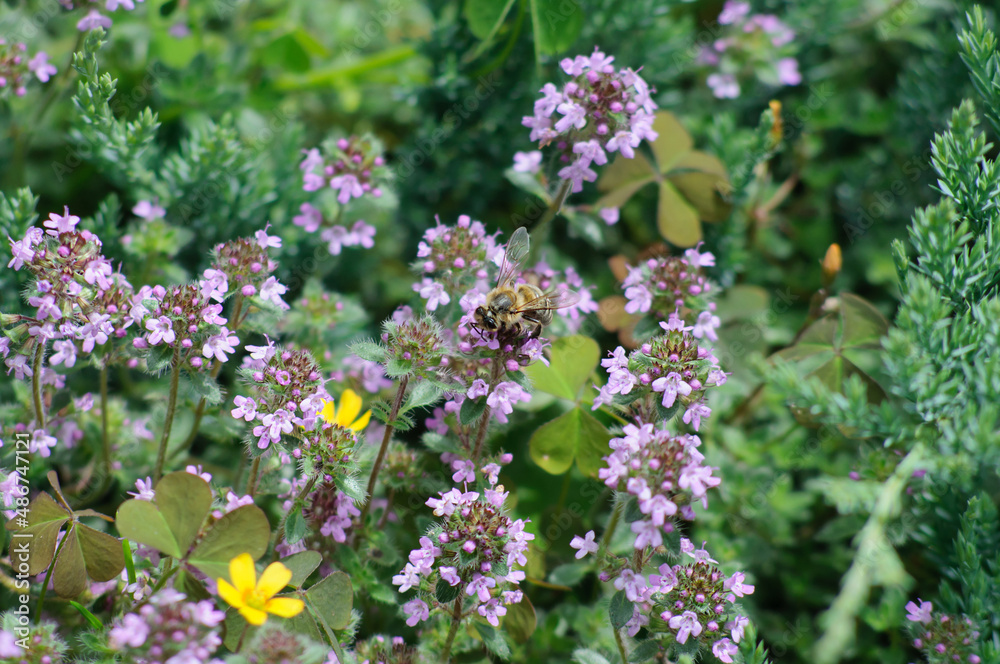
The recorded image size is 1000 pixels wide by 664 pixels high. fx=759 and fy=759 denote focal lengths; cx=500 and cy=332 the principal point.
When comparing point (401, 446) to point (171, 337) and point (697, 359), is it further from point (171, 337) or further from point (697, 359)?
point (697, 359)

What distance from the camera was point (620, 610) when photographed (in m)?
2.50

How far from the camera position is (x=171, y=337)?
2.47 meters

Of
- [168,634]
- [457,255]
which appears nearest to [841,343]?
[457,255]

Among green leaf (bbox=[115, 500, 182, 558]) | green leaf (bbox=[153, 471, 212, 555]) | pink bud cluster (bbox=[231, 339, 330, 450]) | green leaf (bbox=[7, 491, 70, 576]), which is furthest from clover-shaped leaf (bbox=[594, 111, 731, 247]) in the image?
green leaf (bbox=[7, 491, 70, 576])

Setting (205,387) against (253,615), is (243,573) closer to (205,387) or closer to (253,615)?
(253,615)

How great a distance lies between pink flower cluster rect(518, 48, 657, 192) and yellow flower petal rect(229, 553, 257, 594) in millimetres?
1812

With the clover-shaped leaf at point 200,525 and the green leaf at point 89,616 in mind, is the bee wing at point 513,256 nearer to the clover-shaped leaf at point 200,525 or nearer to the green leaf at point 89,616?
the clover-shaped leaf at point 200,525

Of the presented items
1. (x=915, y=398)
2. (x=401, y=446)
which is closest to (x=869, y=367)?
(x=915, y=398)

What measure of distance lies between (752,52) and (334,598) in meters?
3.51

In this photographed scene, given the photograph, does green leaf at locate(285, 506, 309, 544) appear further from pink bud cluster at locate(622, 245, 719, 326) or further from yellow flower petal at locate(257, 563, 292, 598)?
pink bud cluster at locate(622, 245, 719, 326)

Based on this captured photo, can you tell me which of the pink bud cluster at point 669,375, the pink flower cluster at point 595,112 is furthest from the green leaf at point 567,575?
the pink flower cluster at point 595,112

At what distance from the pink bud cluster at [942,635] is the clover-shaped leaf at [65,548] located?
280 cm

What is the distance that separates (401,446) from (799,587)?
192 centimetres

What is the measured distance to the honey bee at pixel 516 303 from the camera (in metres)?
2.62
